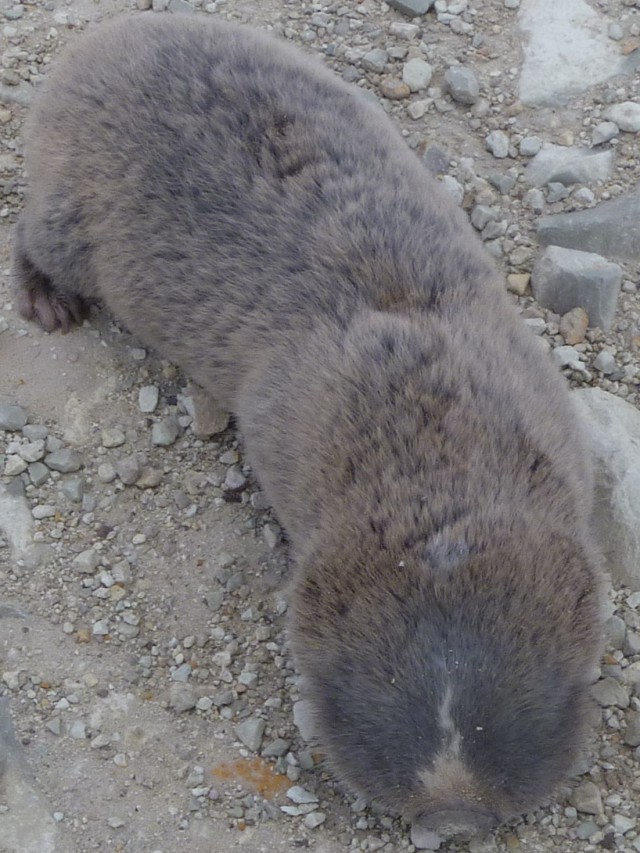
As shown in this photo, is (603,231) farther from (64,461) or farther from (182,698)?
(182,698)

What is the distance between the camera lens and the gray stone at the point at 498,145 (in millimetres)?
5707

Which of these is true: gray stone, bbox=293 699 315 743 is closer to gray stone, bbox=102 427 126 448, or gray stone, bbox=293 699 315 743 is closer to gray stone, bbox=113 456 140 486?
gray stone, bbox=113 456 140 486

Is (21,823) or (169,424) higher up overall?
(169,424)

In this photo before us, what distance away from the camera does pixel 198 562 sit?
4605 mm

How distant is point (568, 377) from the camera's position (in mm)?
4969

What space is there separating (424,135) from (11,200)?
1.97 metres

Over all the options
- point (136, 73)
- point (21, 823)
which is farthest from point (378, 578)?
point (136, 73)

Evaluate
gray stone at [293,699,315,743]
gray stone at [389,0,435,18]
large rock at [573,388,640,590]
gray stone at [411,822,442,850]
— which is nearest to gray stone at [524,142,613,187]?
gray stone at [389,0,435,18]

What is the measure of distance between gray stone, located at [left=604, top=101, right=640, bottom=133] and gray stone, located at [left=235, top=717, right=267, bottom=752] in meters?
3.26

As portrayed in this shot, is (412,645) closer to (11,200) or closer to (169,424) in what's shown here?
(169,424)

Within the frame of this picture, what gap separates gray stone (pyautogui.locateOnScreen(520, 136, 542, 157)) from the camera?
18.6ft

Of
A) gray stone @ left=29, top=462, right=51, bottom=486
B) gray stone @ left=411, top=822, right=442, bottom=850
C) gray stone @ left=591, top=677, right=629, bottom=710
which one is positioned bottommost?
gray stone @ left=411, top=822, right=442, bottom=850

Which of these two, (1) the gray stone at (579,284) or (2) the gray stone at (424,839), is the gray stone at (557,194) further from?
(2) the gray stone at (424,839)

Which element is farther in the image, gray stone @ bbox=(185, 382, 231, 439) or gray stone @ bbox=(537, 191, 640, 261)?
gray stone @ bbox=(537, 191, 640, 261)
